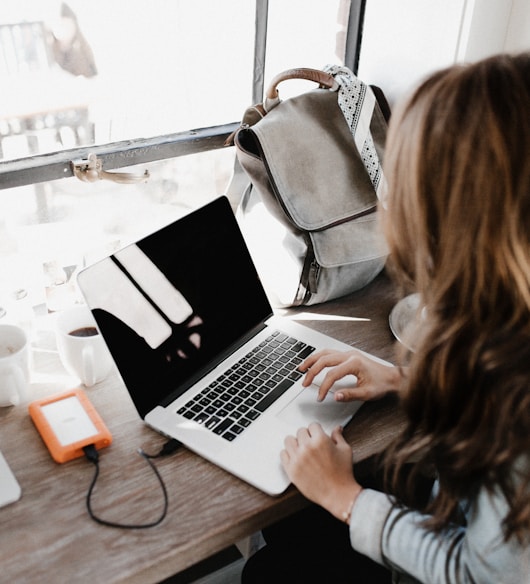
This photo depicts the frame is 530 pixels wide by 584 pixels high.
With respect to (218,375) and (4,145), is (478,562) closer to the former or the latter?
(218,375)

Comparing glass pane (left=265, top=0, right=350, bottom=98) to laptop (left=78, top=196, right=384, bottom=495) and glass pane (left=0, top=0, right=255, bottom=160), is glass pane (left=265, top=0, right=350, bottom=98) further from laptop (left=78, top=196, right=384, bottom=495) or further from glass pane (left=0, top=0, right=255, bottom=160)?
laptop (left=78, top=196, right=384, bottom=495)

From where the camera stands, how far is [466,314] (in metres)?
0.63

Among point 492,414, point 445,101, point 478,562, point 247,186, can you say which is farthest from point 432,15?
point 478,562

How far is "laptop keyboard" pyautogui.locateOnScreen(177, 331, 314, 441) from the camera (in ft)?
2.87

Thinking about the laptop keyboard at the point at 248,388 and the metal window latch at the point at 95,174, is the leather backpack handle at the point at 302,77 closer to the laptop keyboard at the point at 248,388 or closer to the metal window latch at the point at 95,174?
the metal window latch at the point at 95,174

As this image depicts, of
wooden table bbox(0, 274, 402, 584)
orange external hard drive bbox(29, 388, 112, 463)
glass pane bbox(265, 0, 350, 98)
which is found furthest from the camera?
glass pane bbox(265, 0, 350, 98)

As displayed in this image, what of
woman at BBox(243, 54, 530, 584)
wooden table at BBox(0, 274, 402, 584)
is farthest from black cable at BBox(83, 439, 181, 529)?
woman at BBox(243, 54, 530, 584)

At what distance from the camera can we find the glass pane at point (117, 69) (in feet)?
3.51

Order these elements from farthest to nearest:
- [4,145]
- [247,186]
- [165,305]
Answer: [247,186], [4,145], [165,305]

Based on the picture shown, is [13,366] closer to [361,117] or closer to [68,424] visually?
[68,424]

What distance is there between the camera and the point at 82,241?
4.18ft

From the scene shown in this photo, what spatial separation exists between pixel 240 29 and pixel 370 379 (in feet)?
2.69

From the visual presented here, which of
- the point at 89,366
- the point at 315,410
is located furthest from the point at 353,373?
the point at 89,366

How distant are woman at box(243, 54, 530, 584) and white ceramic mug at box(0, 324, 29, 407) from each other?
540 millimetres
